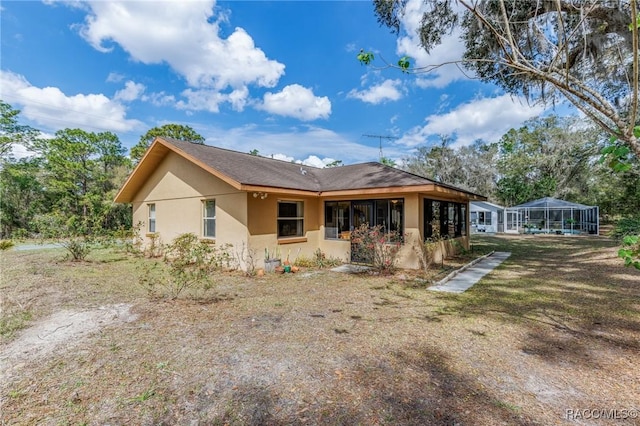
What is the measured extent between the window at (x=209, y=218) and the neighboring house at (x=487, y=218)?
25.2 m

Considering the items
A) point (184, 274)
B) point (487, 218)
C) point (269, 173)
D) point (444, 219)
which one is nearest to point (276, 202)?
point (269, 173)

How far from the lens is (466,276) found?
27.3 feet

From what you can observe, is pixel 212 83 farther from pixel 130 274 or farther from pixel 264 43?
pixel 130 274

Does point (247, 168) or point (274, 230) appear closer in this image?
point (274, 230)

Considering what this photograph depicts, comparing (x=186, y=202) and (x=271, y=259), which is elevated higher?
(x=186, y=202)

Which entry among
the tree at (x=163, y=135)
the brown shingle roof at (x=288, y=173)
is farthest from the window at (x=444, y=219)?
the tree at (x=163, y=135)

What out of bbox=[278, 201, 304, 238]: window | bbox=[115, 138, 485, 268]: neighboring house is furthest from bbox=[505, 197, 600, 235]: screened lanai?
bbox=[278, 201, 304, 238]: window

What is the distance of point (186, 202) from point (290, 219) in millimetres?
3926

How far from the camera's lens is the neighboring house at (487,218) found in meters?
27.0

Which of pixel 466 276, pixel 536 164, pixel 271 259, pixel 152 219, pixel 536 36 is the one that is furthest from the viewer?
pixel 536 164

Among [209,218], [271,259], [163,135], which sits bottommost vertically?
[271,259]

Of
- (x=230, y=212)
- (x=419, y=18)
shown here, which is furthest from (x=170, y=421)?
(x=419, y=18)

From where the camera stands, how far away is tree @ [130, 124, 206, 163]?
1113 inches

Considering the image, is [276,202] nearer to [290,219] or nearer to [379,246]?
[290,219]
